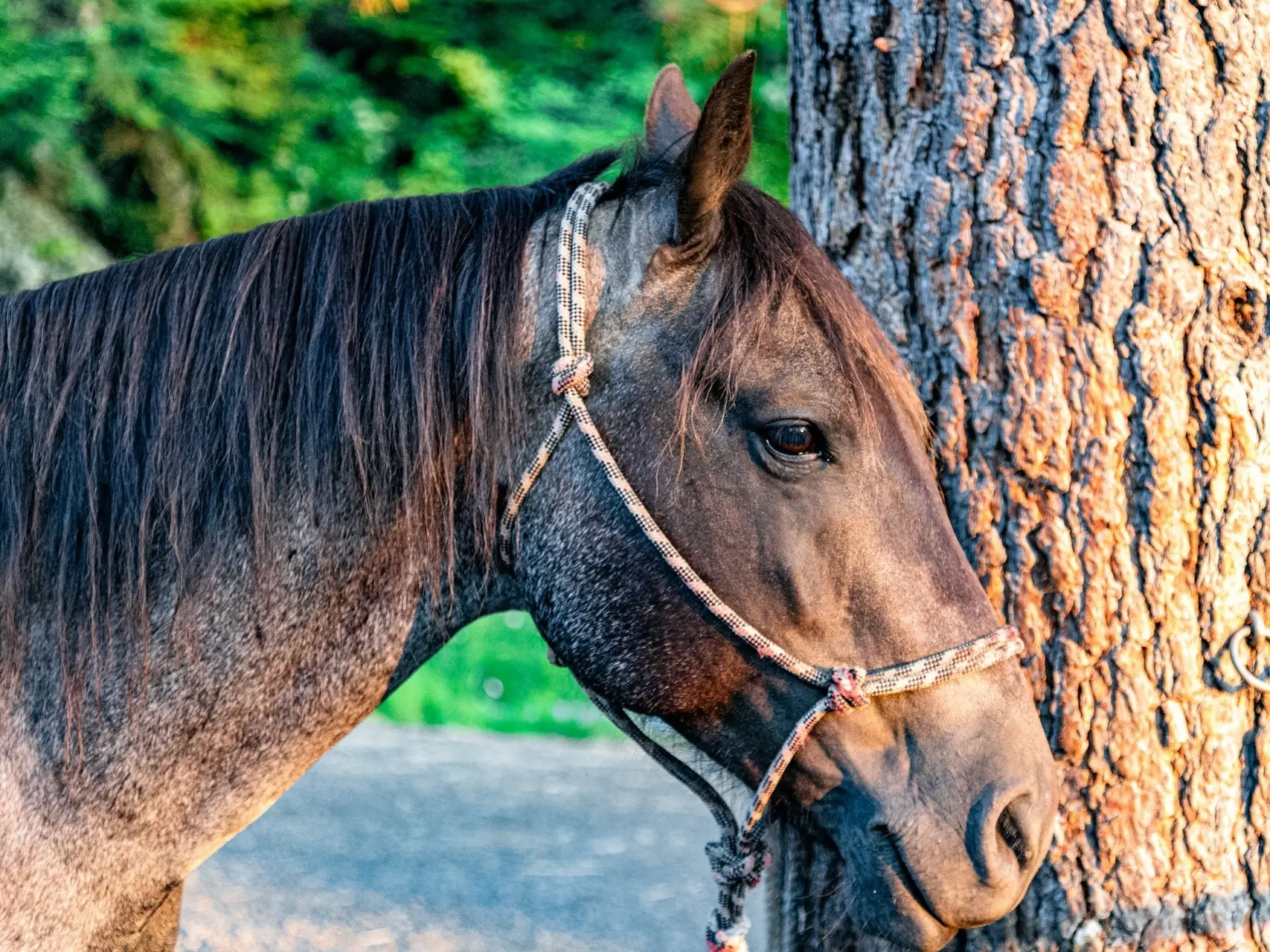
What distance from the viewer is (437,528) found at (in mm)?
1656

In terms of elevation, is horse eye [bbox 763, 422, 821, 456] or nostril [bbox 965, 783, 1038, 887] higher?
horse eye [bbox 763, 422, 821, 456]

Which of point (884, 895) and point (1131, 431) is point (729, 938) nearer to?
point (884, 895)

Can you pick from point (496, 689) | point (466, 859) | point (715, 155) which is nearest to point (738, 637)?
point (715, 155)

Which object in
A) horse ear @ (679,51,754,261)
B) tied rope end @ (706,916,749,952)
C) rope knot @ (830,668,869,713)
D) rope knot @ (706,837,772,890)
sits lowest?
tied rope end @ (706,916,749,952)

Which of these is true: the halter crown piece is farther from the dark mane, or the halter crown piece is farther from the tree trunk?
the tree trunk

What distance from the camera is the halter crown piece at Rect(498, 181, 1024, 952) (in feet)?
5.07

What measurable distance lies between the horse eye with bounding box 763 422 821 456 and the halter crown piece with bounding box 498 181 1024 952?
0.21 meters

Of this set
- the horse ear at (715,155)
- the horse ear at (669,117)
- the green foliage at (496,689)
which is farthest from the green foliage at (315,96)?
the horse ear at (715,155)

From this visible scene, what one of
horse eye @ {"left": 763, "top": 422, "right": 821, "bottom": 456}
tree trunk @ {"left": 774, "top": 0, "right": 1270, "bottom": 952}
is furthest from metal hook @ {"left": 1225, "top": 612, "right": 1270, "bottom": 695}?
horse eye @ {"left": 763, "top": 422, "right": 821, "bottom": 456}

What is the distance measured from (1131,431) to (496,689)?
244 inches

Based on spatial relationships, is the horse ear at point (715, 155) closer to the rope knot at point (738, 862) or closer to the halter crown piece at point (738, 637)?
the halter crown piece at point (738, 637)

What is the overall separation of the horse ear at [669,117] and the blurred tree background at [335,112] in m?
5.29

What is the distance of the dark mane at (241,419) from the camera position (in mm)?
1630

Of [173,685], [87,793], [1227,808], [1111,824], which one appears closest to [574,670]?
[173,685]
